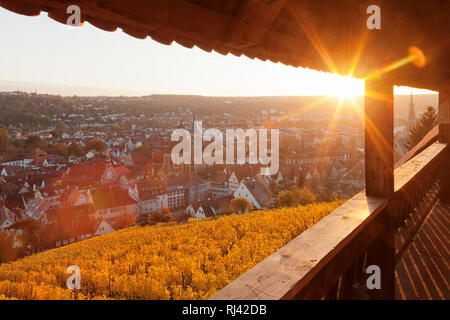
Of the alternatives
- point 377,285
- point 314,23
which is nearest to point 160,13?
point 314,23

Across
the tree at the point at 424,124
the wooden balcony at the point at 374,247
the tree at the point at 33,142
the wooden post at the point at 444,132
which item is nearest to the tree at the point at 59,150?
the tree at the point at 33,142

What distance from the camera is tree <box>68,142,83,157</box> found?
68300 millimetres

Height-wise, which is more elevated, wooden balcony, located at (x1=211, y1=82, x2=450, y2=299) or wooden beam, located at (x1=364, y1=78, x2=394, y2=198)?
wooden beam, located at (x1=364, y1=78, x2=394, y2=198)

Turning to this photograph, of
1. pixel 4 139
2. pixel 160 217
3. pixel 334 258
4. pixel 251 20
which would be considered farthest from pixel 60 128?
pixel 334 258

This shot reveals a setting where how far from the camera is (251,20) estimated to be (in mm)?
1572

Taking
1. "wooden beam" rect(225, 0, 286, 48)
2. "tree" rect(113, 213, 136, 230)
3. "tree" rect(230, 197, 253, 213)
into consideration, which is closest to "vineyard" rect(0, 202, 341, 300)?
"wooden beam" rect(225, 0, 286, 48)

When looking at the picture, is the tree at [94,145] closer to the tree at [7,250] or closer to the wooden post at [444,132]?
the tree at [7,250]

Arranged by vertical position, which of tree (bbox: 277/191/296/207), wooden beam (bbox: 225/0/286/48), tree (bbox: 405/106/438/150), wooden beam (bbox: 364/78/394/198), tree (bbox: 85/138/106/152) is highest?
tree (bbox: 405/106/438/150)

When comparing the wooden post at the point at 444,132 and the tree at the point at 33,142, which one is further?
the tree at the point at 33,142

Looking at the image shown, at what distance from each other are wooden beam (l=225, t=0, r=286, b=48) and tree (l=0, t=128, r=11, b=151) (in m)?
71.1

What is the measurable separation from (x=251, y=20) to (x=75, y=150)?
7394 cm

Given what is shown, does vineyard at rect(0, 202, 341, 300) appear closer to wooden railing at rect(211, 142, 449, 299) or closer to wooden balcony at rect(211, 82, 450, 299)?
wooden balcony at rect(211, 82, 450, 299)

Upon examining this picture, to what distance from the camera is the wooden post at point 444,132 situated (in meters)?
4.99
